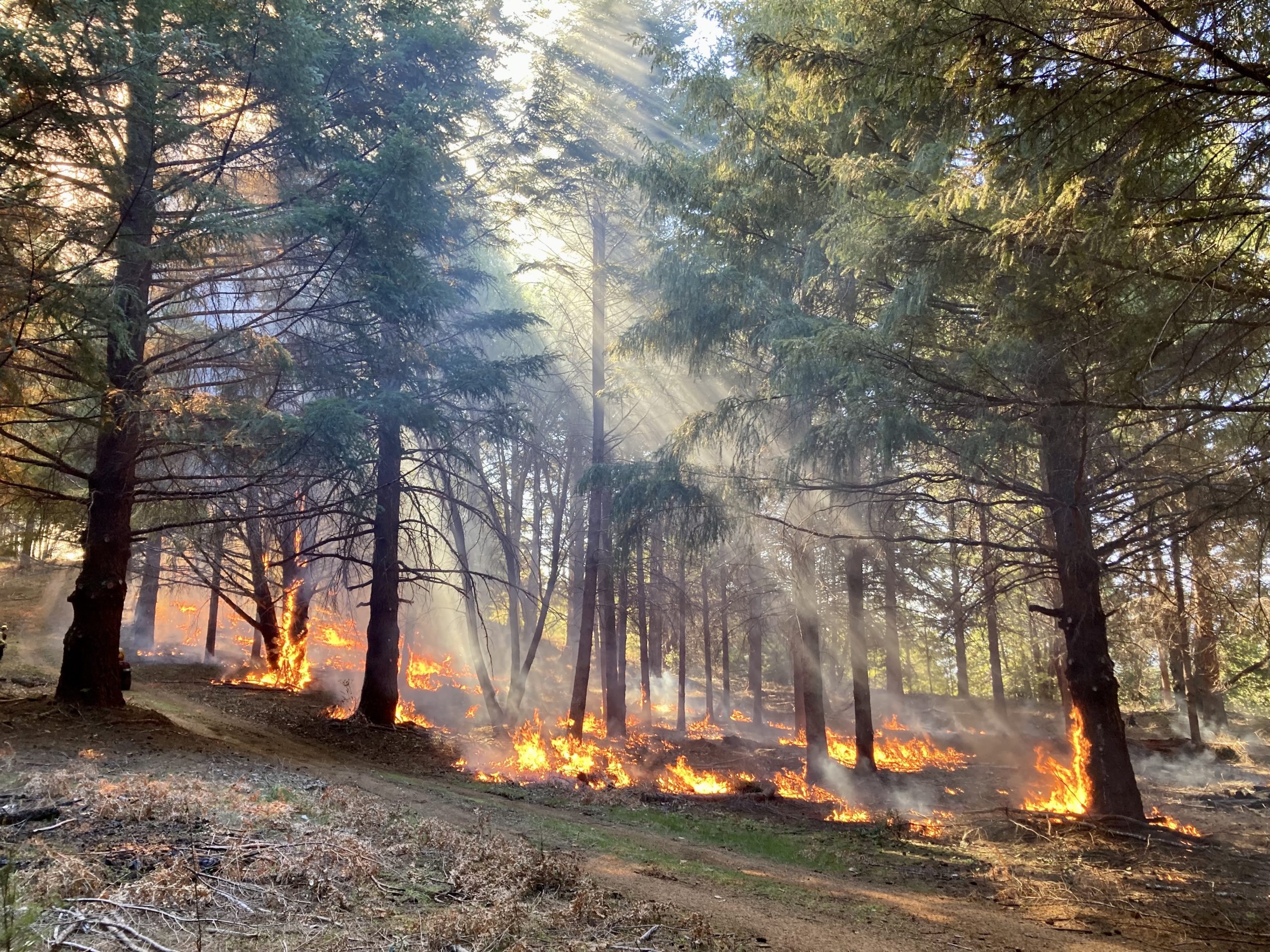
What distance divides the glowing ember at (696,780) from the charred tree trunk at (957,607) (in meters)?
Result: 5.44

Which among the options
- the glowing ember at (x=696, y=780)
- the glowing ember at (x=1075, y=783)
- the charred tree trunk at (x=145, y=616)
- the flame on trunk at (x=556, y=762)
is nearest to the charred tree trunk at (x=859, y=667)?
the glowing ember at (x=696, y=780)

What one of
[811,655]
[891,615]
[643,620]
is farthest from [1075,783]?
[643,620]

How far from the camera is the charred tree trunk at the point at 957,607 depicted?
10.9m

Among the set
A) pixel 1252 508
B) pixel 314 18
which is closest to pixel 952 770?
pixel 1252 508

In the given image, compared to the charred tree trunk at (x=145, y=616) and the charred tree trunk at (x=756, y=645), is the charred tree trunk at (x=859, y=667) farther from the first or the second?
the charred tree trunk at (x=145, y=616)

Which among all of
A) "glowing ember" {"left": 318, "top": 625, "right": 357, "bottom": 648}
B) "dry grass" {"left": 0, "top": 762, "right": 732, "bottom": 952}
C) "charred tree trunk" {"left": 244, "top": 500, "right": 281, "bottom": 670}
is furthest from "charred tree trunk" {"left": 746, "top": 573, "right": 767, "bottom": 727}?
"dry grass" {"left": 0, "top": 762, "right": 732, "bottom": 952}

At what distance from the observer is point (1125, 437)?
408 inches

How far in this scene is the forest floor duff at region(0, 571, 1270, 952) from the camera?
363 cm

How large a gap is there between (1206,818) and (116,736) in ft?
54.0

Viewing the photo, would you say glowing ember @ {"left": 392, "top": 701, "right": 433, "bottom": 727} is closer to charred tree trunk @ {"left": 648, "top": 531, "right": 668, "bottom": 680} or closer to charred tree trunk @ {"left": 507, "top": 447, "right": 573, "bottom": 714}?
charred tree trunk @ {"left": 507, "top": 447, "right": 573, "bottom": 714}

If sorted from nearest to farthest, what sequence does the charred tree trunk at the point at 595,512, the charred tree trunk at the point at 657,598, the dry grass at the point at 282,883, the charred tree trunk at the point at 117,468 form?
1. the dry grass at the point at 282,883
2. the charred tree trunk at the point at 117,468
3. the charred tree trunk at the point at 595,512
4. the charred tree trunk at the point at 657,598

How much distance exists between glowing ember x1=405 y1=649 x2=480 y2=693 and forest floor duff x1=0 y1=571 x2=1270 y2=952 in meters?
11.1

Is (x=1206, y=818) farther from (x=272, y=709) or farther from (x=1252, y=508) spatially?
(x=272, y=709)

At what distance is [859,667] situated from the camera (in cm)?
1426
